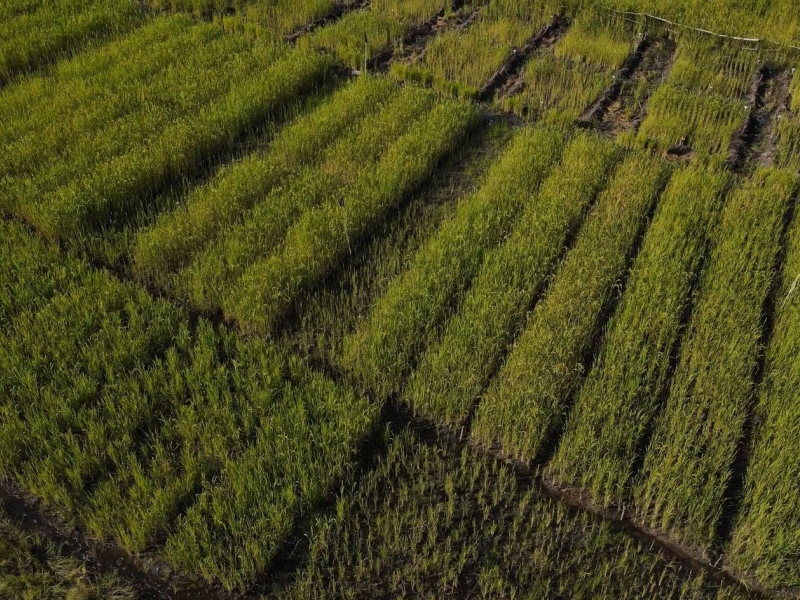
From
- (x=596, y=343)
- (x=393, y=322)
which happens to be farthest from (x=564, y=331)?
(x=393, y=322)

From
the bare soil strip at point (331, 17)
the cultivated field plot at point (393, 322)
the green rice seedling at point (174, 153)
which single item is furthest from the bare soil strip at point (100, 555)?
the bare soil strip at point (331, 17)

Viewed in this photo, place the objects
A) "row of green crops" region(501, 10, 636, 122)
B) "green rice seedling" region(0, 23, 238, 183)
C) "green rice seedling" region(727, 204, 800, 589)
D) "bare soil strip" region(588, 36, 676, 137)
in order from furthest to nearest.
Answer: "row of green crops" region(501, 10, 636, 122), "bare soil strip" region(588, 36, 676, 137), "green rice seedling" region(0, 23, 238, 183), "green rice seedling" region(727, 204, 800, 589)

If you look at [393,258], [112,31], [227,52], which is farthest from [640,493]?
[112,31]

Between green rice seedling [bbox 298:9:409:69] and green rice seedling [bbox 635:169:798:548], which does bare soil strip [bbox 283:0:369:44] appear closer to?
green rice seedling [bbox 298:9:409:69]

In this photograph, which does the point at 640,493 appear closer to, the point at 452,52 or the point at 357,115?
the point at 357,115

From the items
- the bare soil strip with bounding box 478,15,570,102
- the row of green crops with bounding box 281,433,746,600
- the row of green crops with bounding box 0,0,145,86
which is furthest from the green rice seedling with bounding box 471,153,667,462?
the row of green crops with bounding box 0,0,145,86

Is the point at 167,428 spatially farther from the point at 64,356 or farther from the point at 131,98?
the point at 131,98

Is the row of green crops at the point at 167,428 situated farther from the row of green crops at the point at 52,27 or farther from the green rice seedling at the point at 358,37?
the green rice seedling at the point at 358,37
